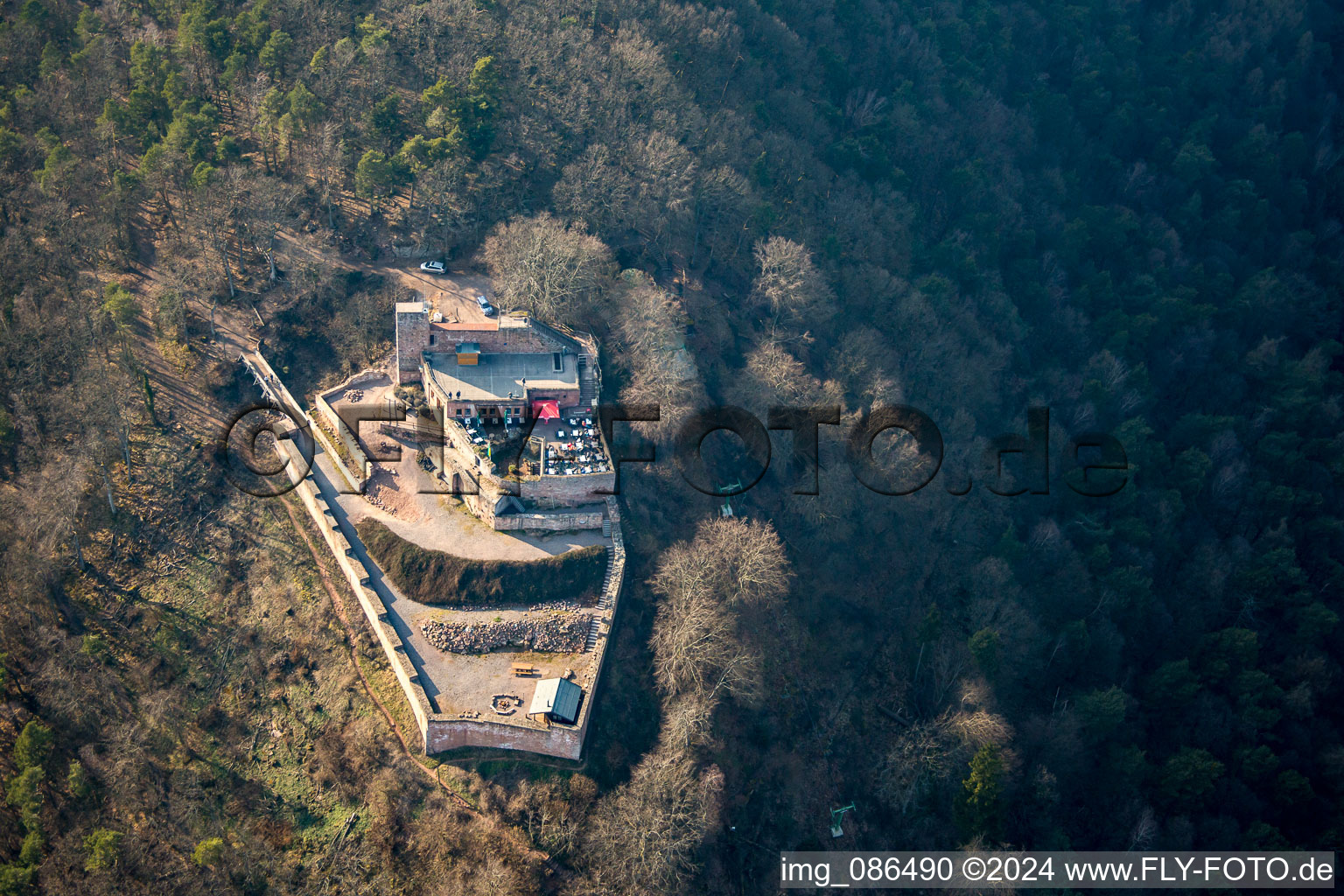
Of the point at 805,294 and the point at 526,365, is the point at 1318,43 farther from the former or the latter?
the point at 526,365

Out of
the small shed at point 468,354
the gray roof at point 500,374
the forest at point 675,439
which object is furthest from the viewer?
the small shed at point 468,354

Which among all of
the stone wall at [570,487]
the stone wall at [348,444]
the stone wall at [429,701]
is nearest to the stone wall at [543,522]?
the stone wall at [570,487]

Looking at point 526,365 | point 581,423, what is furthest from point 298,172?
point 581,423

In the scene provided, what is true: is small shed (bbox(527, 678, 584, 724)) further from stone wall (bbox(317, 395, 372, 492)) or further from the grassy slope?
stone wall (bbox(317, 395, 372, 492))

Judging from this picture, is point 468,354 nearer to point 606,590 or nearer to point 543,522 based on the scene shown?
point 543,522

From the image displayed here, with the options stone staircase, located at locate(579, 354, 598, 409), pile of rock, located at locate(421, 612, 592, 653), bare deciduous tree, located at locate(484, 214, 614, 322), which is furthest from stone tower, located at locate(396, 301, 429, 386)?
pile of rock, located at locate(421, 612, 592, 653)

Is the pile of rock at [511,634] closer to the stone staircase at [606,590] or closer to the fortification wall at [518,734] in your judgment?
the stone staircase at [606,590]

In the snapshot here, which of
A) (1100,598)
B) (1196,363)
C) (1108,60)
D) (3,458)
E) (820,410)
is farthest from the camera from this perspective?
(1108,60)
